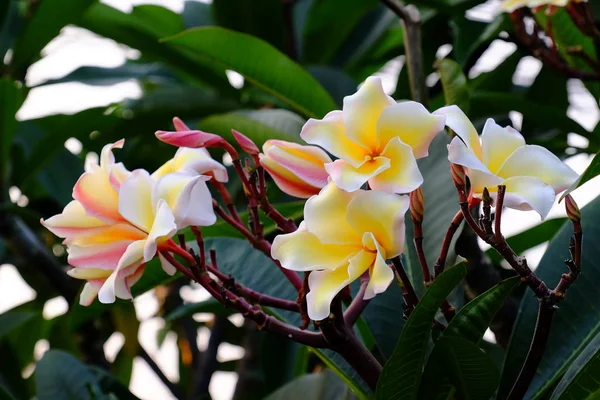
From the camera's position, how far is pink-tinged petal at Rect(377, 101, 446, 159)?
473 millimetres

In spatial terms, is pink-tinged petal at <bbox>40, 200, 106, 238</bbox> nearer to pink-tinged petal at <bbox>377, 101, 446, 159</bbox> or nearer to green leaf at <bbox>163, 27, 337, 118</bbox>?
pink-tinged petal at <bbox>377, 101, 446, 159</bbox>

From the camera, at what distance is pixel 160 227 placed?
1.57 feet

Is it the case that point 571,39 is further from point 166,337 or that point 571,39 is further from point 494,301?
point 166,337

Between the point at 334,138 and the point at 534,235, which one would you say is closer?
the point at 334,138

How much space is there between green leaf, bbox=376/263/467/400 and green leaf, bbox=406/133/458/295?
0.14 m

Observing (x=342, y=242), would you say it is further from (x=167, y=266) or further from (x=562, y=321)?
(x=562, y=321)

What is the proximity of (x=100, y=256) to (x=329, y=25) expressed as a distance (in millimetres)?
1053

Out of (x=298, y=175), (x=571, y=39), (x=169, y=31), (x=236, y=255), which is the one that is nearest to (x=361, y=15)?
(x=169, y=31)

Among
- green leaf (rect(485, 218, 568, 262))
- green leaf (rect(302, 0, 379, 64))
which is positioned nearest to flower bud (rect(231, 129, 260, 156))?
green leaf (rect(485, 218, 568, 262))

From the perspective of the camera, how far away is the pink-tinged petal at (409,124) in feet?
1.55

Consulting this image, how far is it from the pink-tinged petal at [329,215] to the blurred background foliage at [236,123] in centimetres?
18

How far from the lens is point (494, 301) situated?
50cm

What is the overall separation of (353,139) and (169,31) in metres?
1.10

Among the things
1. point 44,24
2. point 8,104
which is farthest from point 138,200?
point 44,24
